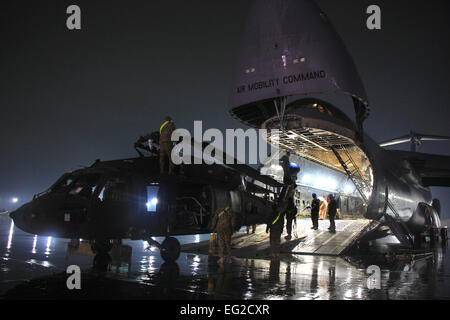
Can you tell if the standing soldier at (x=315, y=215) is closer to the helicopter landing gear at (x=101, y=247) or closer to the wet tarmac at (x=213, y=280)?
the wet tarmac at (x=213, y=280)

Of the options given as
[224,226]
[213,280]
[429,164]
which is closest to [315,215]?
[224,226]

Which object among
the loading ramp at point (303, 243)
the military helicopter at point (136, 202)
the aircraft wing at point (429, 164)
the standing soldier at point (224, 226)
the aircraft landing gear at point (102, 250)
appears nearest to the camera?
the military helicopter at point (136, 202)

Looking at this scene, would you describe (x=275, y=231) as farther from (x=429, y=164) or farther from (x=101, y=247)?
(x=429, y=164)

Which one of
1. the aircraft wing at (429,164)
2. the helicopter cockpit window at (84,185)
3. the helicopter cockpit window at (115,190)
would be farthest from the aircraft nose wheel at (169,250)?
the aircraft wing at (429,164)

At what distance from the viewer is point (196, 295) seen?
6.27 meters

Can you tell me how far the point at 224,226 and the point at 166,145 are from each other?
3012mm

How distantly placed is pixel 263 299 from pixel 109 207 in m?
4.98

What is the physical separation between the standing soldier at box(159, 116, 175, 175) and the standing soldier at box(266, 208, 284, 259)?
4429 millimetres

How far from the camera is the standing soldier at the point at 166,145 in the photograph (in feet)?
34.3

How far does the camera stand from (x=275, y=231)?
12.7 metres

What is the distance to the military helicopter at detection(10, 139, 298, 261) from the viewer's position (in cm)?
895

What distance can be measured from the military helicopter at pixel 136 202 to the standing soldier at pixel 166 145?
0.34 metres

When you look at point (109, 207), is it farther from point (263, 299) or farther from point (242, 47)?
point (242, 47)

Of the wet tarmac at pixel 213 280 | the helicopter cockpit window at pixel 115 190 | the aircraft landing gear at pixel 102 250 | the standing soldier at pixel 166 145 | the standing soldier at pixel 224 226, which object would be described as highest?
the standing soldier at pixel 166 145
